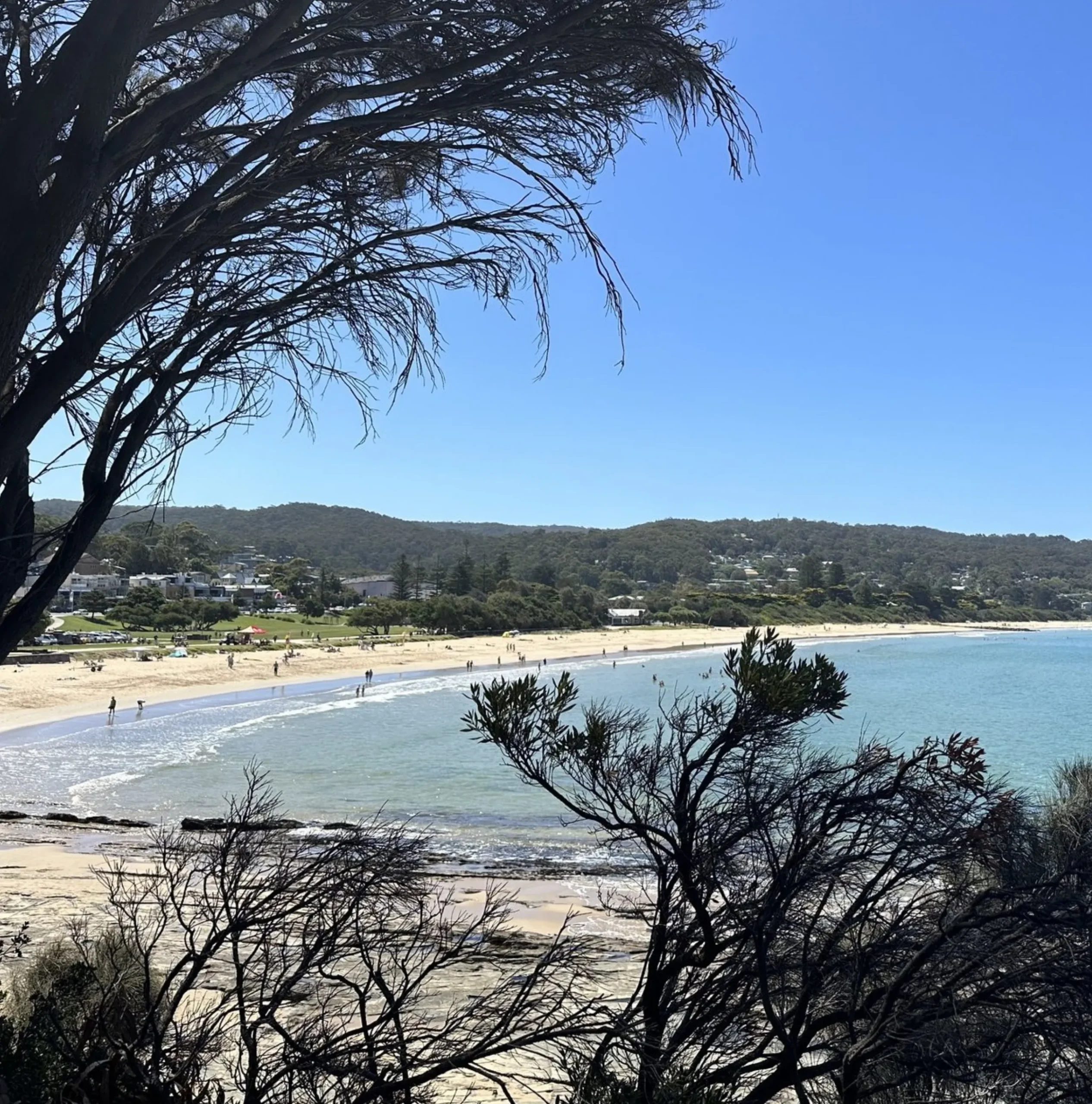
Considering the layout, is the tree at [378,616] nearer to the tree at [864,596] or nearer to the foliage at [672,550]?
the foliage at [672,550]

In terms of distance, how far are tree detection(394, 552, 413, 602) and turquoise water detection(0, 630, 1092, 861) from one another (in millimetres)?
37472

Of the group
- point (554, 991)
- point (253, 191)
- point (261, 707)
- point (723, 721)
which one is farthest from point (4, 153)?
point (261, 707)

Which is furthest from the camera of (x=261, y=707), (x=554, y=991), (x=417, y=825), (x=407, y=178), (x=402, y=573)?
(x=402, y=573)

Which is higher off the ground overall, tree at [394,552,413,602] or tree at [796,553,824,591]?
tree at [796,553,824,591]

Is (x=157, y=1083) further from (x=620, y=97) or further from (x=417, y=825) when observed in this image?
(x=417, y=825)

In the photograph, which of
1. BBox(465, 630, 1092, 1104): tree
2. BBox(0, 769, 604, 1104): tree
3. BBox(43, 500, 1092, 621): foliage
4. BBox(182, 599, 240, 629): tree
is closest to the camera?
BBox(0, 769, 604, 1104): tree

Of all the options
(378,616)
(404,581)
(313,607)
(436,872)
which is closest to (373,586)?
(404,581)

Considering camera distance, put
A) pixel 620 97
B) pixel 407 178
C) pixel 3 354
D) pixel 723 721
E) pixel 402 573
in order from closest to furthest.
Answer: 1. pixel 3 354
2. pixel 620 97
3. pixel 407 178
4. pixel 723 721
5. pixel 402 573

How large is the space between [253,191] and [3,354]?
101 centimetres

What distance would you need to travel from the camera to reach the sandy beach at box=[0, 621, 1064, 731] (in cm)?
3647

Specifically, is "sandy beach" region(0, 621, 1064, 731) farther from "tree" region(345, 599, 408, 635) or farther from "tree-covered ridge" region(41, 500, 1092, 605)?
"tree-covered ridge" region(41, 500, 1092, 605)

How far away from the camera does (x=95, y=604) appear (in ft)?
227

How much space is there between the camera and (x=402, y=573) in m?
88.2

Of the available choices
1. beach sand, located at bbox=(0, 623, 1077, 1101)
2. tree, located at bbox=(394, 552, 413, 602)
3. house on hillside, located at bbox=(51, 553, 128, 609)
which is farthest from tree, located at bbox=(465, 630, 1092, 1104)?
tree, located at bbox=(394, 552, 413, 602)
